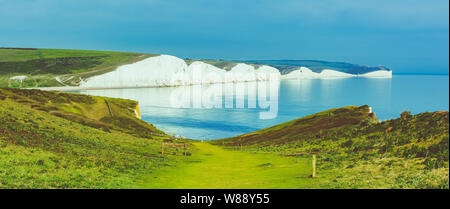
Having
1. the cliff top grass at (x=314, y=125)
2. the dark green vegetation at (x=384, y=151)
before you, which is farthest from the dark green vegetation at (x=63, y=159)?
the cliff top grass at (x=314, y=125)

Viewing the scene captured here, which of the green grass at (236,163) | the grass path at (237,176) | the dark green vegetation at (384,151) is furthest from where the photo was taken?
the grass path at (237,176)

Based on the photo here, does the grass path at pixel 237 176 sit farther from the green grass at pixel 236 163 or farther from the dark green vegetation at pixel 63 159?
the dark green vegetation at pixel 63 159

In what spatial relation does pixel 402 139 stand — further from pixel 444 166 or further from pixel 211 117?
pixel 211 117

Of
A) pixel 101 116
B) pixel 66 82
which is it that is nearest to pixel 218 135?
pixel 101 116

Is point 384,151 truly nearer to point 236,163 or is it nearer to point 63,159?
point 236,163
